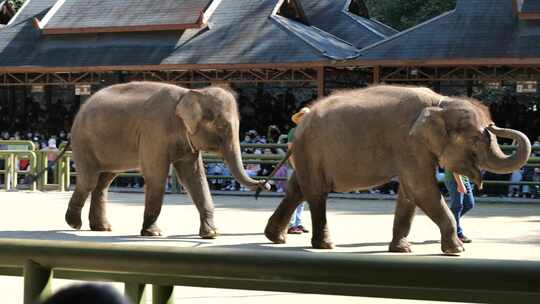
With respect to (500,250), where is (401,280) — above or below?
above

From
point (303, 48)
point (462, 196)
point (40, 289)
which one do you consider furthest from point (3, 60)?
point (40, 289)

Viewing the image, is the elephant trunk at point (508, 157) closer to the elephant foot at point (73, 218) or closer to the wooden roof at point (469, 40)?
the elephant foot at point (73, 218)

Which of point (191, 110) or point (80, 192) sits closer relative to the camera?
point (191, 110)

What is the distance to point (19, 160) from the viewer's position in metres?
27.0

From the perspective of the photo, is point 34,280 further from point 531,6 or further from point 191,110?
point 531,6

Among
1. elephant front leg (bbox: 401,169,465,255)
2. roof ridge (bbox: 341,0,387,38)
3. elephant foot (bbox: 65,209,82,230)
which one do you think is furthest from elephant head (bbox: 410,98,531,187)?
roof ridge (bbox: 341,0,387,38)

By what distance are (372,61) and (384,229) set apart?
1111 cm

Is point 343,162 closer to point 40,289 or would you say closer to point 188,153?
point 188,153

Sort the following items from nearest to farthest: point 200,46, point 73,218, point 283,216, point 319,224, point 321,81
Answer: point 319,224, point 283,216, point 73,218, point 321,81, point 200,46

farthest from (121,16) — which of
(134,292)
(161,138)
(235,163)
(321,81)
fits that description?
(134,292)

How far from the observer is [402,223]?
11281 millimetres

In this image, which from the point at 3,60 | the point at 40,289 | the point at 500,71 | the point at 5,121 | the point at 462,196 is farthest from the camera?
the point at 5,121

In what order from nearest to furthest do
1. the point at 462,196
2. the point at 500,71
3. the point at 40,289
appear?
the point at 40,289, the point at 462,196, the point at 500,71

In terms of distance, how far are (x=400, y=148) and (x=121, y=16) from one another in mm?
20780
